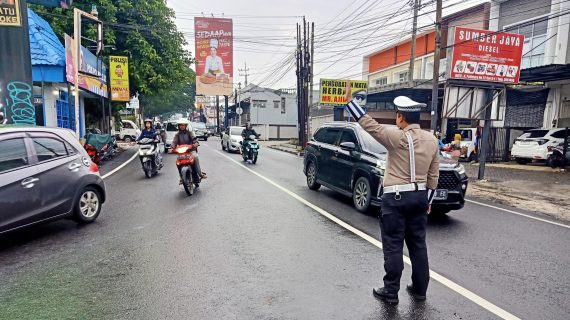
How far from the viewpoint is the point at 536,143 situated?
1612 centimetres

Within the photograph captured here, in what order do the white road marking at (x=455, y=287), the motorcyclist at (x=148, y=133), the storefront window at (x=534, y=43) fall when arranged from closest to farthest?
the white road marking at (x=455, y=287) → the motorcyclist at (x=148, y=133) → the storefront window at (x=534, y=43)

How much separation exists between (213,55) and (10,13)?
41098 mm

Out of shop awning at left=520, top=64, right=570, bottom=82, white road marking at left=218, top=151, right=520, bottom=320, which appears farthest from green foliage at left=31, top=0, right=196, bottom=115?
shop awning at left=520, top=64, right=570, bottom=82

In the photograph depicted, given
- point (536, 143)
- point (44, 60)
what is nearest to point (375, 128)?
point (44, 60)

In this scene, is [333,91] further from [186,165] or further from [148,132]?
[186,165]

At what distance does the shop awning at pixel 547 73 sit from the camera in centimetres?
1479

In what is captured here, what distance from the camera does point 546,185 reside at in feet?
37.8

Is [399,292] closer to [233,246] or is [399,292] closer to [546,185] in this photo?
[233,246]

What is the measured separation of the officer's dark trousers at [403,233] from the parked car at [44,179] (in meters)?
4.57

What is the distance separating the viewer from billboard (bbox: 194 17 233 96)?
47969mm

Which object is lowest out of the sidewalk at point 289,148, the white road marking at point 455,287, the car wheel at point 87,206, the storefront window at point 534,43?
the sidewalk at point 289,148

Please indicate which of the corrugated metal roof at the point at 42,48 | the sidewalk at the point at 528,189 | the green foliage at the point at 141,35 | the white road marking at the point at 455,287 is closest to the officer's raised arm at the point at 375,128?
the white road marking at the point at 455,287

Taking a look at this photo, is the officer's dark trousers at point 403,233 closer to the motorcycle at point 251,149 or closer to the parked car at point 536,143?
the motorcycle at point 251,149

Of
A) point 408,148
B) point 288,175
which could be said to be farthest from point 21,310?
point 288,175
